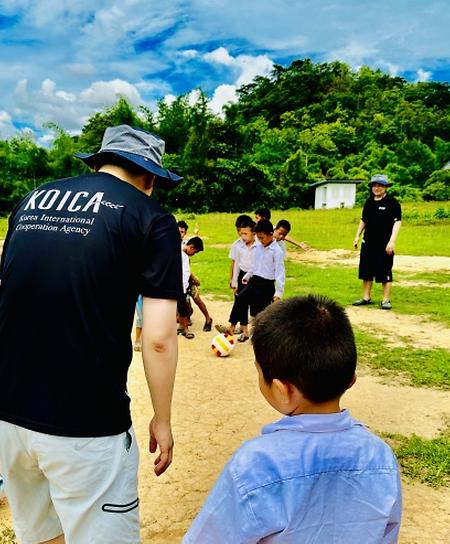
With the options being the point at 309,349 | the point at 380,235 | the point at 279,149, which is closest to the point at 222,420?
Result: the point at 309,349

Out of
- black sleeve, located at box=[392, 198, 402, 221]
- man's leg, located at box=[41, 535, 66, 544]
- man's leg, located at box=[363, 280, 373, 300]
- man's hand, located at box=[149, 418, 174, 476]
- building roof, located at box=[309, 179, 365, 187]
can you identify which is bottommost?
man's leg, located at box=[41, 535, 66, 544]

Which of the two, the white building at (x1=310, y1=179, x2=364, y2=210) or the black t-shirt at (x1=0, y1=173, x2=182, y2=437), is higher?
the white building at (x1=310, y1=179, x2=364, y2=210)

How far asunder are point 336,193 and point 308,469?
3686cm

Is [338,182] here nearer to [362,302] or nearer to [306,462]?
[362,302]

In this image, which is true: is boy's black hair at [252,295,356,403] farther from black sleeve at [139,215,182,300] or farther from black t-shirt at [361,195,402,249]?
black t-shirt at [361,195,402,249]

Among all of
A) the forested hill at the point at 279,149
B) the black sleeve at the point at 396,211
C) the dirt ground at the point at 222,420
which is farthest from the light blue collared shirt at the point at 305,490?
the forested hill at the point at 279,149

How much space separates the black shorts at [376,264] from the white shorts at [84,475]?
7107 millimetres

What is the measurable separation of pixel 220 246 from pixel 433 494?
14.4m

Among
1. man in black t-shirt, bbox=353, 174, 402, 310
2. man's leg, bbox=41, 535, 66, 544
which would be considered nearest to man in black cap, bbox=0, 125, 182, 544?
man's leg, bbox=41, 535, 66, 544

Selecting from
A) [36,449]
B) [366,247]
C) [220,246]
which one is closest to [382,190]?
[366,247]

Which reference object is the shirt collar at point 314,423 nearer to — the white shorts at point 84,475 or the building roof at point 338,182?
the white shorts at point 84,475

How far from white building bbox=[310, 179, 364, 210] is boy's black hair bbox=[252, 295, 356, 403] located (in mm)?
35771

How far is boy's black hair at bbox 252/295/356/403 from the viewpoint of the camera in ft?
4.53

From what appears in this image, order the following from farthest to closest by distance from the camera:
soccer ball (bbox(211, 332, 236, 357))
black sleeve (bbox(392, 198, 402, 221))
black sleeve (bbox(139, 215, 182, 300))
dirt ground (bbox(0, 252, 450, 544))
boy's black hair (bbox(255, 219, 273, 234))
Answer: black sleeve (bbox(392, 198, 402, 221)), boy's black hair (bbox(255, 219, 273, 234)), soccer ball (bbox(211, 332, 236, 357)), dirt ground (bbox(0, 252, 450, 544)), black sleeve (bbox(139, 215, 182, 300))
